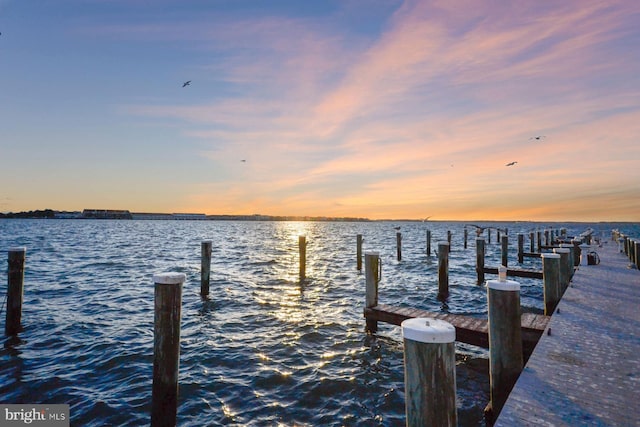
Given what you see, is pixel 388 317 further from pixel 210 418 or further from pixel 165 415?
pixel 165 415

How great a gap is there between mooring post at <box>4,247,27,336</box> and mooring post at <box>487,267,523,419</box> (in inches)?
426

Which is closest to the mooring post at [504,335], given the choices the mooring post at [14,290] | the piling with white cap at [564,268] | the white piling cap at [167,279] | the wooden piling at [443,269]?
the white piling cap at [167,279]

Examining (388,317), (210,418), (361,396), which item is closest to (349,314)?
(388,317)

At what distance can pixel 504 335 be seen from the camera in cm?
484

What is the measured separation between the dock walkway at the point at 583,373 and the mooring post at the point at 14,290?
11010 millimetres

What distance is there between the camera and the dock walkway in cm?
353

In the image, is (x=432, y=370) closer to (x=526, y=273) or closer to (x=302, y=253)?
(x=526, y=273)

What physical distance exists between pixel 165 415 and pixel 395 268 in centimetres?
1986

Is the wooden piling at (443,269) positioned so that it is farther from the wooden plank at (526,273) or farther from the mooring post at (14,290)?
the mooring post at (14,290)

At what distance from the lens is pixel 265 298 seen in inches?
546

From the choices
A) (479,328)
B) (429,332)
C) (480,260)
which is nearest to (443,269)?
(480,260)

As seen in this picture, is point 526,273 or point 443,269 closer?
point 443,269

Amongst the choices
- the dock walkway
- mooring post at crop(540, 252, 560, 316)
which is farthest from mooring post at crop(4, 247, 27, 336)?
mooring post at crop(540, 252, 560, 316)

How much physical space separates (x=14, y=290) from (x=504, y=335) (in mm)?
11409
